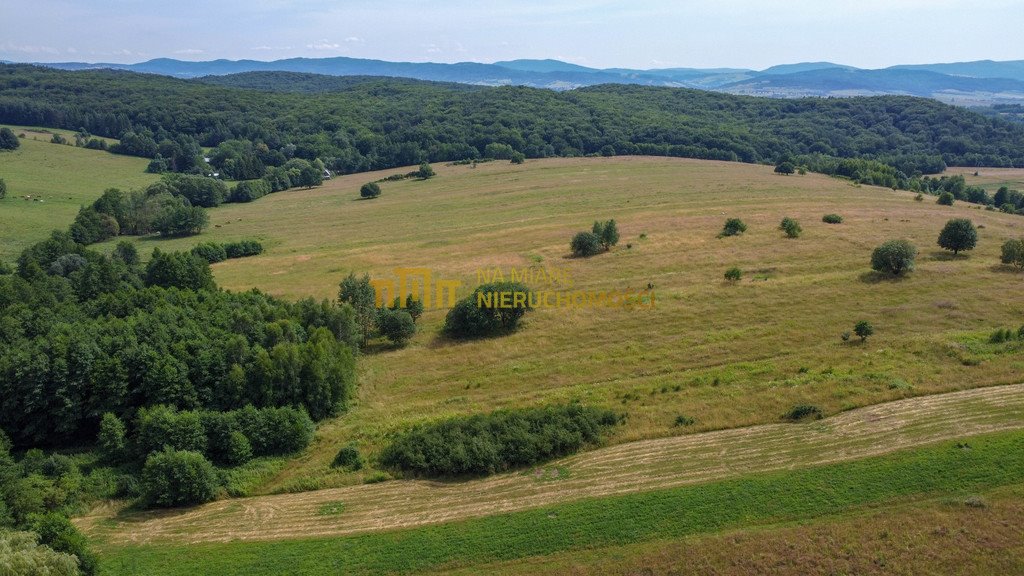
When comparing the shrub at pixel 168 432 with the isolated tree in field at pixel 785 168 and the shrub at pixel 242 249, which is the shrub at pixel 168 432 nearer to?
the shrub at pixel 242 249

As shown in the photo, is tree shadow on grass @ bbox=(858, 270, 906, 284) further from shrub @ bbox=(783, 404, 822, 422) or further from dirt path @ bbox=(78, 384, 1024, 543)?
shrub @ bbox=(783, 404, 822, 422)

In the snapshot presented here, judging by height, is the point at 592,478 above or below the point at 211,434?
below

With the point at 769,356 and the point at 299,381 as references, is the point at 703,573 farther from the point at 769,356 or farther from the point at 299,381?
the point at 299,381

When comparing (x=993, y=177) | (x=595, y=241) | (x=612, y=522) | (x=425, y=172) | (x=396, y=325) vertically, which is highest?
(x=425, y=172)

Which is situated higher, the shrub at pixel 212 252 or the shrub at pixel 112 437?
the shrub at pixel 212 252

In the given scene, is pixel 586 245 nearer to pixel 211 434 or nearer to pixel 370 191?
pixel 211 434

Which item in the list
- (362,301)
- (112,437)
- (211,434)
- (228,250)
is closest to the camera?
(112,437)

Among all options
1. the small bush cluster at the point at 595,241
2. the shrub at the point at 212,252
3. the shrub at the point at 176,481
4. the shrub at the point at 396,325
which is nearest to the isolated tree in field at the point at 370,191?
the shrub at the point at 212,252

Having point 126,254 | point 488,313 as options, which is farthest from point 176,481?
point 126,254
